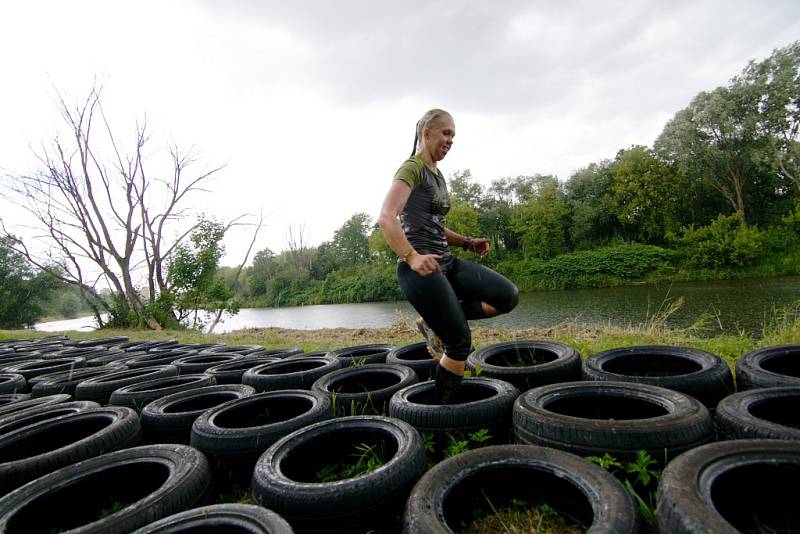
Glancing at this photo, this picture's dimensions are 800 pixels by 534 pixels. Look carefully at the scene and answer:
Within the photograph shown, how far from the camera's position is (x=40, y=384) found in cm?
480

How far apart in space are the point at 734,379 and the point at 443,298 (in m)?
2.53

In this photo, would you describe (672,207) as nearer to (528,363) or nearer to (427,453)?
(528,363)

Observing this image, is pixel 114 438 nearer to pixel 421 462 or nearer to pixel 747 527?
pixel 421 462

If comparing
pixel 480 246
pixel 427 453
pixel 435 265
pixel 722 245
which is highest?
pixel 722 245

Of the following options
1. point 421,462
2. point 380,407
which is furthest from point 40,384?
point 421,462

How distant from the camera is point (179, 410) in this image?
353 cm

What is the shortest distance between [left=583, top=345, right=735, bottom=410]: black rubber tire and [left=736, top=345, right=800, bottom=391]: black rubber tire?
9cm

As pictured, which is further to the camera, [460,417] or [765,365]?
[765,365]

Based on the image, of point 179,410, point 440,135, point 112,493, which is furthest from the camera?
point 179,410

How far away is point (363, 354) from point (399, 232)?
3.39 metres

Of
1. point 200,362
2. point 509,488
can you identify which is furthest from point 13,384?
point 509,488

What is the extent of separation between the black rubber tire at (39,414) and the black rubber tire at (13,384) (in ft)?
8.16

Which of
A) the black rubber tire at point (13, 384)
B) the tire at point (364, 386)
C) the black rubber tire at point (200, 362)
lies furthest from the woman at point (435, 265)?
the black rubber tire at point (13, 384)

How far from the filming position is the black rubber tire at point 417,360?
404 cm
